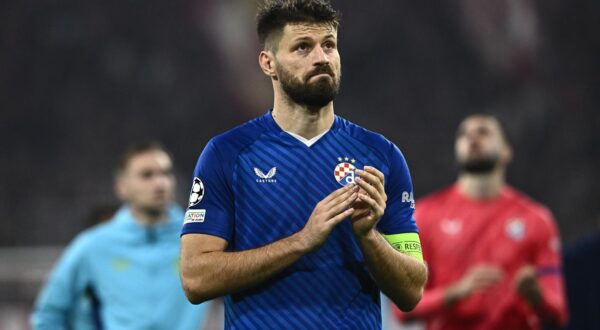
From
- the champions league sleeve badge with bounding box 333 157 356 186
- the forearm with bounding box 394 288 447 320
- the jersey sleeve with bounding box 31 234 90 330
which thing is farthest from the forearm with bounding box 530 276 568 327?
the champions league sleeve badge with bounding box 333 157 356 186

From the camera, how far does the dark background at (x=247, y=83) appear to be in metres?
13.0

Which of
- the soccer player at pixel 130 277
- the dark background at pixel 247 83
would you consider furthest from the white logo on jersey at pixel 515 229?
the dark background at pixel 247 83

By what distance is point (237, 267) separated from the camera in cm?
264

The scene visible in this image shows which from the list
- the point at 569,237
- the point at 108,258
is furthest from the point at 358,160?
the point at 569,237

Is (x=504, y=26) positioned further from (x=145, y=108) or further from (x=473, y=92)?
(x=145, y=108)

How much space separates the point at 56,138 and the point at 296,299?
11297 millimetres

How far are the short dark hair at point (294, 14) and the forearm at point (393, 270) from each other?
0.64 m

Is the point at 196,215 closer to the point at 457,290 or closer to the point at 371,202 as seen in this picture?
the point at 371,202

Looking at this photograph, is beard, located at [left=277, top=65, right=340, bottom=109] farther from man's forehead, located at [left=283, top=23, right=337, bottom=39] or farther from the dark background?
the dark background

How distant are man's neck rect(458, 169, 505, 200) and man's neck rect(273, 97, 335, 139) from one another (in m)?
3.00

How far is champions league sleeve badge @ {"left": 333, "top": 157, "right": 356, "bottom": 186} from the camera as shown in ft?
9.12

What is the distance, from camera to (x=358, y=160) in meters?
2.83

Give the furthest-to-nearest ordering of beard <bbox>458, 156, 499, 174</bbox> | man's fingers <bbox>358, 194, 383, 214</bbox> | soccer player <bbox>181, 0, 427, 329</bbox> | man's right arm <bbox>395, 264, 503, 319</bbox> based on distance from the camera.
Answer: beard <bbox>458, 156, 499, 174</bbox> < man's right arm <bbox>395, 264, 503, 319</bbox> < soccer player <bbox>181, 0, 427, 329</bbox> < man's fingers <bbox>358, 194, 383, 214</bbox>

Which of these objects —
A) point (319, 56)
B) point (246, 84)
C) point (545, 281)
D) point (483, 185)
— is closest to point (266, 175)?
point (319, 56)
